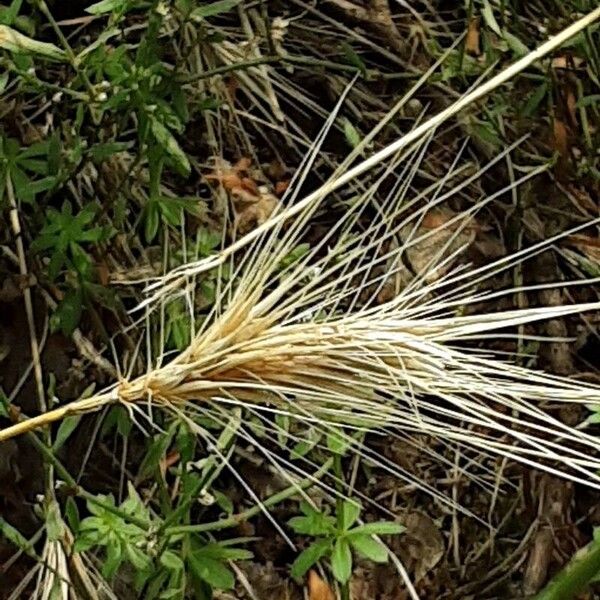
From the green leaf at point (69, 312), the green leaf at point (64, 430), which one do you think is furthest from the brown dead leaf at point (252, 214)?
the green leaf at point (64, 430)

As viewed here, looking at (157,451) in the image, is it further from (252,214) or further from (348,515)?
(252,214)

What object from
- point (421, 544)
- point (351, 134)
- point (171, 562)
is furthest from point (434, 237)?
point (171, 562)

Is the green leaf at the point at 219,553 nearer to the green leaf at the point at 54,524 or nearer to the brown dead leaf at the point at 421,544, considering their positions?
the green leaf at the point at 54,524

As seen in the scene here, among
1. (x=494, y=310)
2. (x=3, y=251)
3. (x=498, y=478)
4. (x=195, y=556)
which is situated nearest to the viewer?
(x=195, y=556)

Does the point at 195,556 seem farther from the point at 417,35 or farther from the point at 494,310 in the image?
the point at 417,35

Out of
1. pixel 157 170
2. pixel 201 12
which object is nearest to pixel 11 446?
pixel 157 170
